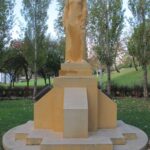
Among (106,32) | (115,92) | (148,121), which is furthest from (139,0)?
(148,121)

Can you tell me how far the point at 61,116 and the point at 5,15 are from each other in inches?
742

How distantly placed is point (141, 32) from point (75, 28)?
16.4 metres

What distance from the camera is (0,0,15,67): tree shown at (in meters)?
→ 26.0

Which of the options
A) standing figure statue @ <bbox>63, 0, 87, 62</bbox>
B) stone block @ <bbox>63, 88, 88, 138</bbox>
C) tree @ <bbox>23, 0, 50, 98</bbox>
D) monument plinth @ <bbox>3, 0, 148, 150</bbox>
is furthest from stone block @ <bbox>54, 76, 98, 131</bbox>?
tree @ <bbox>23, 0, 50, 98</bbox>

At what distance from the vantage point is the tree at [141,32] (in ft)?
81.5

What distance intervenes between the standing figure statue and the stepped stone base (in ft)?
6.54

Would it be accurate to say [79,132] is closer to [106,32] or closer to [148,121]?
[148,121]

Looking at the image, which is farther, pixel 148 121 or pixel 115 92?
pixel 115 92

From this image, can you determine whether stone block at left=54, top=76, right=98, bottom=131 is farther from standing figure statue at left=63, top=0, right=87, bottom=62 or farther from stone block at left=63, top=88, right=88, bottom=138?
stone block at left=63, top=88, right=88, bottom=138

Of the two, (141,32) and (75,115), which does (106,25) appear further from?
(75,115)

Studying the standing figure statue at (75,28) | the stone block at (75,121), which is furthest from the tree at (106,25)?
the stone block at (75,121)

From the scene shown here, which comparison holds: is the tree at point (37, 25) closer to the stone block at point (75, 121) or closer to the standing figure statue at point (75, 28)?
the standing figure statue at point (75, 28)

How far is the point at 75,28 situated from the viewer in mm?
9438

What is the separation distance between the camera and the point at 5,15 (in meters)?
26.3
